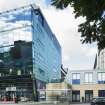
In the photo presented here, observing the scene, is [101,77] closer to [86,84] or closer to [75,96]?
[86,84]

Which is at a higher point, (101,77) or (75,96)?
(101,77)

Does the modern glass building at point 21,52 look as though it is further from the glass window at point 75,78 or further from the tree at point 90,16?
the tree at point 90,16

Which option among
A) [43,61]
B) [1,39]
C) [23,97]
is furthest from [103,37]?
[43,61]

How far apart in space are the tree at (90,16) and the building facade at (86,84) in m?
96.5

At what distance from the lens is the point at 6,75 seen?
398ft

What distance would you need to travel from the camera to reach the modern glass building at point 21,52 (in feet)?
382

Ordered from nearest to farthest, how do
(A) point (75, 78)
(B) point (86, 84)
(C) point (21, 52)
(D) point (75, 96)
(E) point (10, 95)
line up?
(B) point (86, 84) < (D) point (75, 96) < (A) point (75, 78) < (C) point (21, 52) < (E) point (10, 95)

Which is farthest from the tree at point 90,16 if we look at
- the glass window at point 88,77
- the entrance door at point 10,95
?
the entrance door at point 10,95

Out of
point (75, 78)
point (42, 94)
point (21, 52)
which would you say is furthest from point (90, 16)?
point (21, 52)

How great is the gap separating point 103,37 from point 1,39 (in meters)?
Result: 114

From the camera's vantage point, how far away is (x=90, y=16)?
9898mm

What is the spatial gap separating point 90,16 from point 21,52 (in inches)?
4249

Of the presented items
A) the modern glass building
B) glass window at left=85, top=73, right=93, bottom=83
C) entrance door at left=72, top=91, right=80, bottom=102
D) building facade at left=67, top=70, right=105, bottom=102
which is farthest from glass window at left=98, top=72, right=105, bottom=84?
the modern glass building

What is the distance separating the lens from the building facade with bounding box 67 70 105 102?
10675 centimetres
